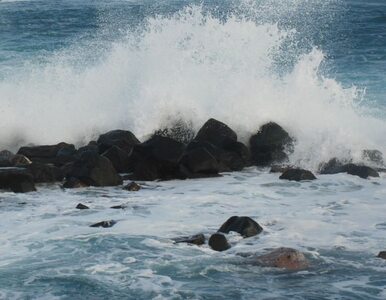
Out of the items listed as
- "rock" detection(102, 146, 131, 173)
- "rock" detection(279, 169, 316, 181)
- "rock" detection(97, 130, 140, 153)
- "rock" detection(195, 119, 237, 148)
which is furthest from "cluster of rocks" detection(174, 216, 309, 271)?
"rock" detection(97, 130, 140, 153)

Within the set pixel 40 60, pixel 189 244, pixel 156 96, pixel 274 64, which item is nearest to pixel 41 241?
pixel 189 244

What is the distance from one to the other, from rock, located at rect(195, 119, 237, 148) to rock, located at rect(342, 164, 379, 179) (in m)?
2.27

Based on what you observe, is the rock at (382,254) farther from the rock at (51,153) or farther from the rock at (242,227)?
the rock at (51,153)

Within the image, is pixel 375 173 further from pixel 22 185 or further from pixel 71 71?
pixel 71 71

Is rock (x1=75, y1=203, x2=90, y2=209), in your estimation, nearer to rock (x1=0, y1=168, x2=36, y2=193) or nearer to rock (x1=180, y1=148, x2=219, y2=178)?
rock (x1=0, y1=168, x2=36, y2=193)

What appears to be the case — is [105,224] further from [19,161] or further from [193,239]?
[19,161]

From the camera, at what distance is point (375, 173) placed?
38.6 ft

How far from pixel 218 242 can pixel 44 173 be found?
468 centimetres

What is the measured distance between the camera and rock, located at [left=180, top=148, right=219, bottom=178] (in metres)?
11.9

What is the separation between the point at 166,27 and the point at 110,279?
1159 cm

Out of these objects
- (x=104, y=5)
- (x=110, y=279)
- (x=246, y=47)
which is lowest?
(x=110, y=279)

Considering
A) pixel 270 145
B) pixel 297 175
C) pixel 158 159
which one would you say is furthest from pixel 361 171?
pixel 158 159

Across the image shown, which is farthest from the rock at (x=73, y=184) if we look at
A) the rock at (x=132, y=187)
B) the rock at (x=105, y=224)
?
the rock at (x=105, y=224)

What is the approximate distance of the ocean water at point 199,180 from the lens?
6898 millimetres
